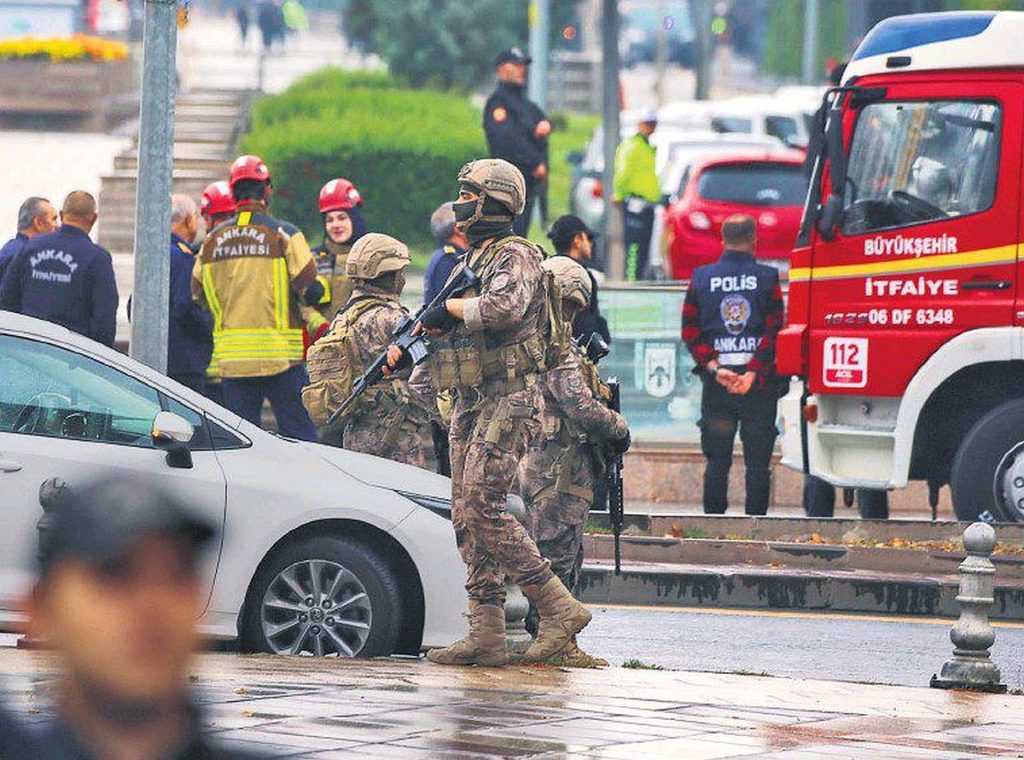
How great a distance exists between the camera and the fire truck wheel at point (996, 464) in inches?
499

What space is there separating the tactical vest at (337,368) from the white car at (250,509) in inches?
54.9

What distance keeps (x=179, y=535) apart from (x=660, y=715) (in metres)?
5.18

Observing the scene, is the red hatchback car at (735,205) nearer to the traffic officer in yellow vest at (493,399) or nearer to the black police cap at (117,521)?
the traffic officer in yellow vest at (493,399)

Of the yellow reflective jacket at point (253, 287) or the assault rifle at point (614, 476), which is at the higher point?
the yellow reflective jacket at point (253, 287)

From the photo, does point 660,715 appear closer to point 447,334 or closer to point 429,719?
point 429,719

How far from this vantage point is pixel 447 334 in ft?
28.2

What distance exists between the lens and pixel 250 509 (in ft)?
28.8

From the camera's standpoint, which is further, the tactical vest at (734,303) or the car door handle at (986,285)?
the tactical vest at (734,303)

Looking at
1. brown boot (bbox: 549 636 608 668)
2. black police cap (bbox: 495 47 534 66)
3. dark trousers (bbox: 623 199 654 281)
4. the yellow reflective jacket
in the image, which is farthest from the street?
dark trousers (bbox: 623 199 654 281)

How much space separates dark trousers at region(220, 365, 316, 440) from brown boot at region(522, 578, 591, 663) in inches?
146

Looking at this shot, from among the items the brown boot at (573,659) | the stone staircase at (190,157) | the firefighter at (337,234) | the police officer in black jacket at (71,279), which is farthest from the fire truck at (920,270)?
the stone staircase at (190,157)

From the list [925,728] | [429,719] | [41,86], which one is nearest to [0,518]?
[429,719]

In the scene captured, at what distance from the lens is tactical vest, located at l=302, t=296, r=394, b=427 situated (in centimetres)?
1038

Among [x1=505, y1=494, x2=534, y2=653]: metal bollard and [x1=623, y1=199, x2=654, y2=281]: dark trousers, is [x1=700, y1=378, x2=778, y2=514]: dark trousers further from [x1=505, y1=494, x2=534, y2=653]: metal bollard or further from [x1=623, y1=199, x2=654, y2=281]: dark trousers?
[x1=623, y1=199, x2=654, y2=281]: dark trousers
